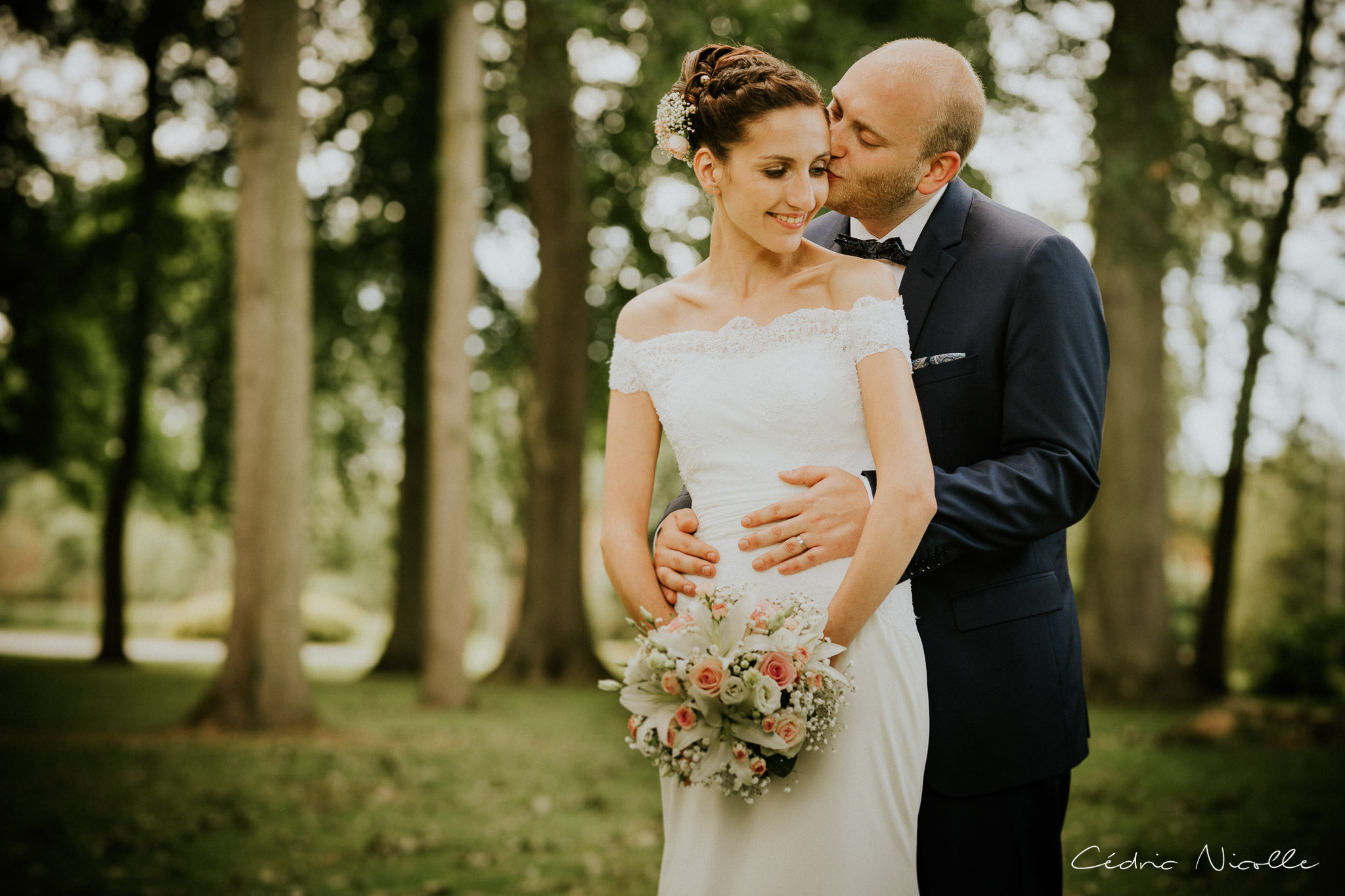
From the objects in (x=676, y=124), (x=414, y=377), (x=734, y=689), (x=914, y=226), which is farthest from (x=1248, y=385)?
(x=734, y=689)

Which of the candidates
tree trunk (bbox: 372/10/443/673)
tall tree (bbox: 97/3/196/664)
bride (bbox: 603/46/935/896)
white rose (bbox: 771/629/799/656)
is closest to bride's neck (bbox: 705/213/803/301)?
bride (bbox: 603/46/935/896)

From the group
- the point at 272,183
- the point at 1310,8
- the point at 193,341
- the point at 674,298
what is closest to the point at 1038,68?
the point at 1310,8

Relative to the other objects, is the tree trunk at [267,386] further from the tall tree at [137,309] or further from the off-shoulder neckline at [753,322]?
the off-shoulder neckline at [753,322]

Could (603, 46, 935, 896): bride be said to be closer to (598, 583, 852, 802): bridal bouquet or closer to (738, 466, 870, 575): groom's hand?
(738, 466, 870, 575): groom's hand

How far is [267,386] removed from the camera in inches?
417

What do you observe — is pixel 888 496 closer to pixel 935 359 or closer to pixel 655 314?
pixel 935 359

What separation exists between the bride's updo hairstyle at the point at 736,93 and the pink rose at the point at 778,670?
1.27m

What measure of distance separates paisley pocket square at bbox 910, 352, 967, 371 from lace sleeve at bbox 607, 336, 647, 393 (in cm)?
71

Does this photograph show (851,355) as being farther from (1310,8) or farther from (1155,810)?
(1310,8)

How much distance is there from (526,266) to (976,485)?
17242 mm

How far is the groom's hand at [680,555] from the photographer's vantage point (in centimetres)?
284

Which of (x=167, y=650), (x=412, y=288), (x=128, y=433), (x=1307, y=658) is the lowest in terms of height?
(x=167, y=650)

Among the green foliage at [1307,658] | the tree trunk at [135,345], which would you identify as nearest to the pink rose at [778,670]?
the green foliage at [1307,658]

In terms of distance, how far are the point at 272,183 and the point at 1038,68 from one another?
8649 millimetres
